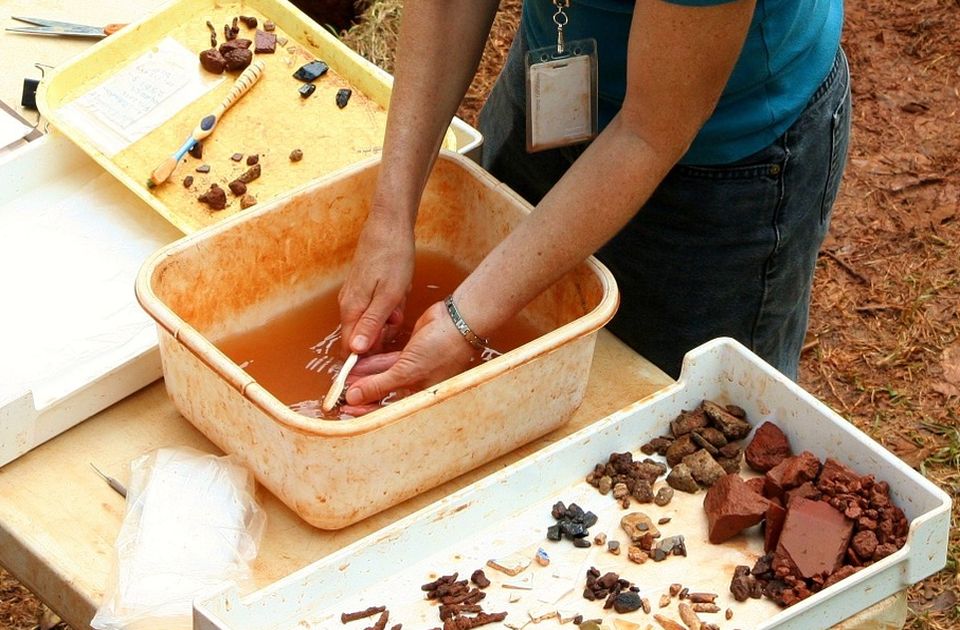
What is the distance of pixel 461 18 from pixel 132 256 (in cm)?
53

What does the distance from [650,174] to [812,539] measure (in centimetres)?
39

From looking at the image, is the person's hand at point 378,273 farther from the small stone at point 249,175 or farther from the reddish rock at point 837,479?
the reddish rock at point 837,479

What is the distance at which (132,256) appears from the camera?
1724mm

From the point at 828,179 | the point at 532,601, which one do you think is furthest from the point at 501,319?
the point at 828,179

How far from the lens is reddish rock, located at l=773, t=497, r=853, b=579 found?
4.23ft

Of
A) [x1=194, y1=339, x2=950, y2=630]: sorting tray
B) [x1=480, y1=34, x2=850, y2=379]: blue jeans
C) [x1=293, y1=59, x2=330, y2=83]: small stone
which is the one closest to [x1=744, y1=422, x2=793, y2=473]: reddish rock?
[x1=194, y1=339, x2=950, y2=630]: sorting tray

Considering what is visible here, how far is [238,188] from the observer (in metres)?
1.78

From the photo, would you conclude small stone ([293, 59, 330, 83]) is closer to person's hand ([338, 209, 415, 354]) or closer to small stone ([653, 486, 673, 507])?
person's hand ([338, 209, 415, 354])

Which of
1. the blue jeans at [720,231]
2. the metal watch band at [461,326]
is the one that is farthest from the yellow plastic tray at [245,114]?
the metal watch band at [461,326]

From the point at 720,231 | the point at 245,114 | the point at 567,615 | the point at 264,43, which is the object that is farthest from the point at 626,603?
the point at 264,43

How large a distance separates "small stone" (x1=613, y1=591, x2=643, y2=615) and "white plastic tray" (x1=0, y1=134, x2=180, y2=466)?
23.1 inches

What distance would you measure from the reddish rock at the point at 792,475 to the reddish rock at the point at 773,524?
0.11ft

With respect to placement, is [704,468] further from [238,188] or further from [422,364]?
[238,188]

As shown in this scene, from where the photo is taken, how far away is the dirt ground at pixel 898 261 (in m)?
2.54
